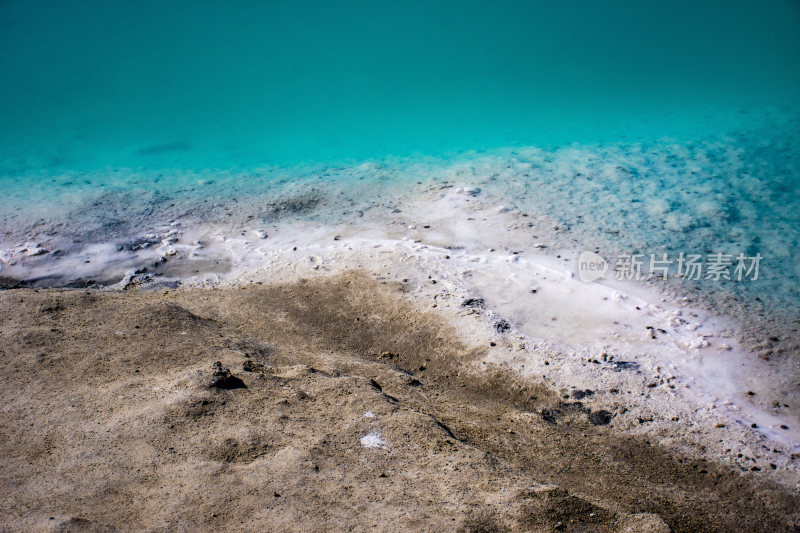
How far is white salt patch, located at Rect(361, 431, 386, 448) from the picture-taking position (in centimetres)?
211

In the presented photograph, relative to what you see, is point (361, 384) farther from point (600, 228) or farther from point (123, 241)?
point (123, 241)

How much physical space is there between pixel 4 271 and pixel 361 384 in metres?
3.14

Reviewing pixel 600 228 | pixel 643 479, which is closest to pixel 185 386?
pixel 643 479

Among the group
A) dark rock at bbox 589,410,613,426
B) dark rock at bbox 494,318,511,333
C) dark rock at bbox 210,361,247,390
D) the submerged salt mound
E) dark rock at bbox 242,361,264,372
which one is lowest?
dark rock at bbox 589,410,613,426

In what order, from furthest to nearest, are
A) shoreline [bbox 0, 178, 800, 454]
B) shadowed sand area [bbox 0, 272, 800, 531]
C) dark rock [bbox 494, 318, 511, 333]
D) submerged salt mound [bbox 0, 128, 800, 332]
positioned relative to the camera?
submerged salt mound [bbox 0, 128, 800, 332] → dark rock [bbox 494, 318, 511, 333] → shoreline [bbox 0, 178, 800, 454] → shadowed sand area [bbox 0, 272, 800, 531]

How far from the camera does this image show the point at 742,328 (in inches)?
126

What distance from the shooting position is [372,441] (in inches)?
84.0

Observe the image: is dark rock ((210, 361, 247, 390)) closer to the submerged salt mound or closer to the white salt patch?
the white salt patch

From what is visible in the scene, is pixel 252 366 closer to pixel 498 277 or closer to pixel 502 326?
pixel 502 326

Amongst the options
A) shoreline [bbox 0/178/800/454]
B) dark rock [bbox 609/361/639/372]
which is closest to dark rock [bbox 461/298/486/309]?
shoreline [bbox 0/178/800/454]

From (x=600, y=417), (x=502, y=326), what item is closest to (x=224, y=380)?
(x=502, y=326)

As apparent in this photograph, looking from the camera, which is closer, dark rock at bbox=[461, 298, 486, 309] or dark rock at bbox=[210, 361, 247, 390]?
dark rock at bbox=[210, 361, 247, 390]

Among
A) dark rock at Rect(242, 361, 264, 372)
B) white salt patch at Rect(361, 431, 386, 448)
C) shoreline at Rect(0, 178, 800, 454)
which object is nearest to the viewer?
white salt patch at Rect(361, 431, 386, 448)

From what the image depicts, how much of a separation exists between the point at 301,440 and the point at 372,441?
254 mm
